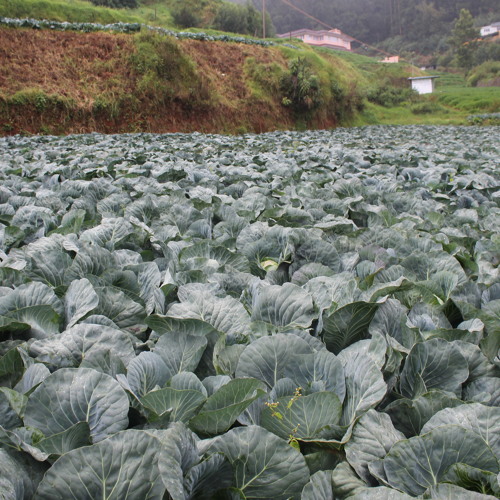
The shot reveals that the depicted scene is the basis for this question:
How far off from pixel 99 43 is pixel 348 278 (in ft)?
87.9

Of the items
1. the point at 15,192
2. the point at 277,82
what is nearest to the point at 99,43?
the point at 277,82

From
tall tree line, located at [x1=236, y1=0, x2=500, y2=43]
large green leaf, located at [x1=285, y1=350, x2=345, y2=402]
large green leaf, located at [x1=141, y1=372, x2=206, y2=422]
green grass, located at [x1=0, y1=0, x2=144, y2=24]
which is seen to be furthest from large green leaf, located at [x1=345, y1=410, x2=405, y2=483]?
tall tree line, located at [x1=236, y1=0, x2=500, y2=43]

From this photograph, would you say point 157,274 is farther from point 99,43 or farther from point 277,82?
point 277,82

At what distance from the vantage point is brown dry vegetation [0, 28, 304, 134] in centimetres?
1964

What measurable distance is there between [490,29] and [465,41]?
46628mm

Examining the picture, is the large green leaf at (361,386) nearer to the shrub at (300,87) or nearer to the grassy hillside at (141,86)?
the grassy hillside at (141,86)

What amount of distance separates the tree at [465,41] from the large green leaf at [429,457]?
11515cm

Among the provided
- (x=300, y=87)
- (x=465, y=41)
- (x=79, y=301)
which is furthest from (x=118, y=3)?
(x=465, y=41)

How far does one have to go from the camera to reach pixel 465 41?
99938 millimetres

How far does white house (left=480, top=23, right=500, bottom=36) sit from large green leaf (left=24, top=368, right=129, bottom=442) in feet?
542

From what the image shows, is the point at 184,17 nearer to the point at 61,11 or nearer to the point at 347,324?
the point at 61,11

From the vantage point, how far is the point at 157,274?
1.77 meters

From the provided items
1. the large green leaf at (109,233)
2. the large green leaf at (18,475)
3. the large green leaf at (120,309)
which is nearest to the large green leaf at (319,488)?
the large green leaf at (18,475)

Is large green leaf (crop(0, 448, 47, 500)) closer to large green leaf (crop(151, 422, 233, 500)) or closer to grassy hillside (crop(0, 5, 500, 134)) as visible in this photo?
large green leaf (crop(151, 422, 233, 500))
